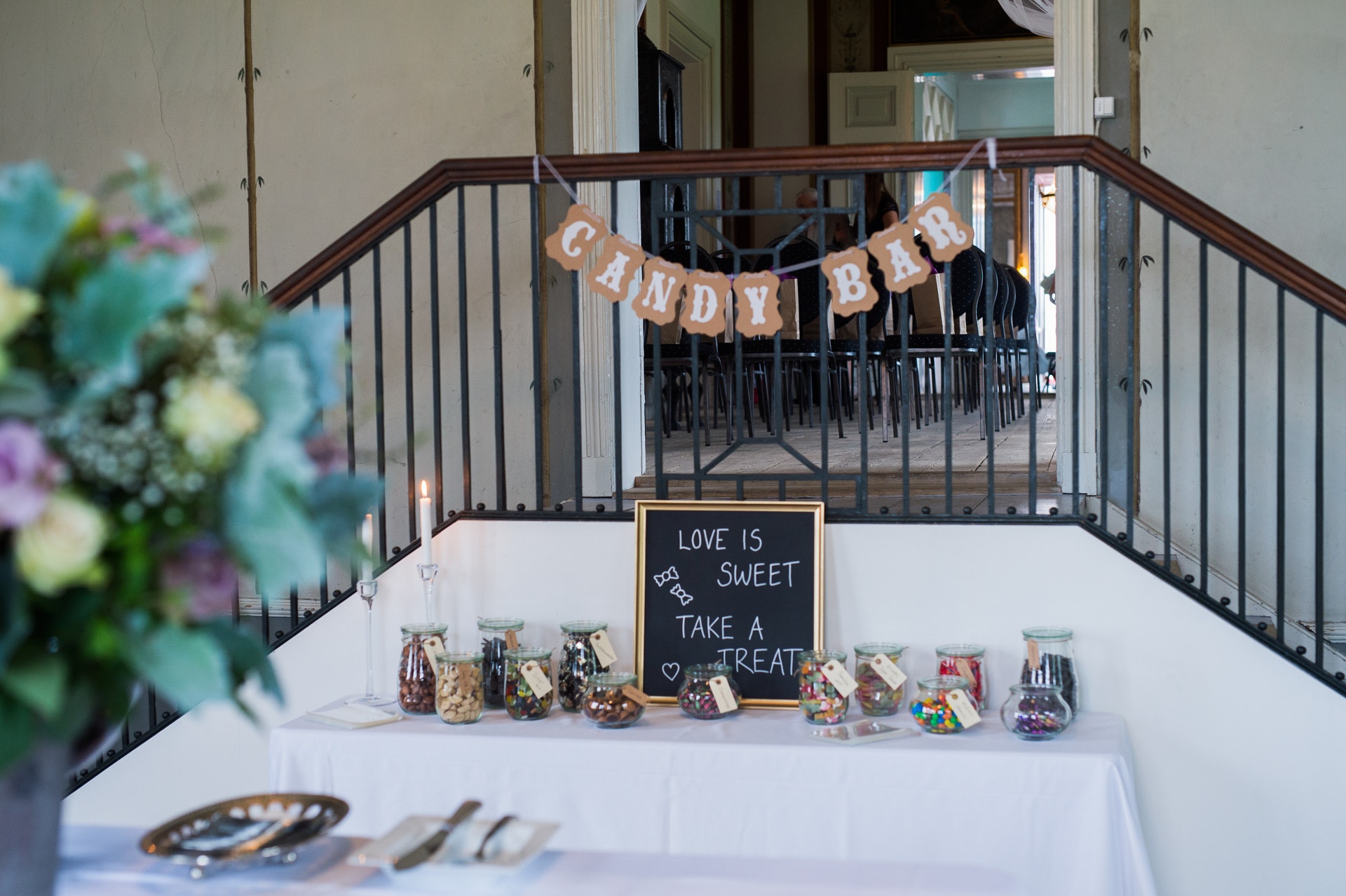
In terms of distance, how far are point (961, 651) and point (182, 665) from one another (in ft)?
7.02

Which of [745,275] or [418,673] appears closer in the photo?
[418,673]

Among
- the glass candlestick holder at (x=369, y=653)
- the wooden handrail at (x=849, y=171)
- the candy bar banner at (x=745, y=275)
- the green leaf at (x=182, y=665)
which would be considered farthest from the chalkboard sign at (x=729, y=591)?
the green leaf at (x=182, y=665)

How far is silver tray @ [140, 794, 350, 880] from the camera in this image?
1452 mm

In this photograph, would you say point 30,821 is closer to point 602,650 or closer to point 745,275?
point 602,650

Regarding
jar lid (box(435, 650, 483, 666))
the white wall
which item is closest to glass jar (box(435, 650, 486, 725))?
jar lid (box(435, 650, 483, 666))

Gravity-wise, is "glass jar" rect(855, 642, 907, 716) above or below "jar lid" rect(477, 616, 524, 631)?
below

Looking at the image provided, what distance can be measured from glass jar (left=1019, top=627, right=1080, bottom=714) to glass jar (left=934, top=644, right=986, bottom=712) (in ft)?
0.32

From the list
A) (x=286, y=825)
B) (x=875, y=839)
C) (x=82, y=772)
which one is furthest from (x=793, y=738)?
(x=82, y=772)

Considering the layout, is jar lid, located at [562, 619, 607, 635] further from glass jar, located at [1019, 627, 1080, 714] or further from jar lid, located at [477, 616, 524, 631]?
glass jar, located at [1019, 627, 1080, 714]

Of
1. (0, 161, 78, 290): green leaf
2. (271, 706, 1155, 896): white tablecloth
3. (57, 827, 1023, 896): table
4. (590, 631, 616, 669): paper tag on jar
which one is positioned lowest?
(271, 706, 1155, 896): white tablecloth

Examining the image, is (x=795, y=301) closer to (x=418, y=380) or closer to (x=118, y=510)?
(x=418, y=380)

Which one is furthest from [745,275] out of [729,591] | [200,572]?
[200,572]

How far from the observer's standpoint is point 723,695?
2.69 m

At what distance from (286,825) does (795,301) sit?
13.9 ft
